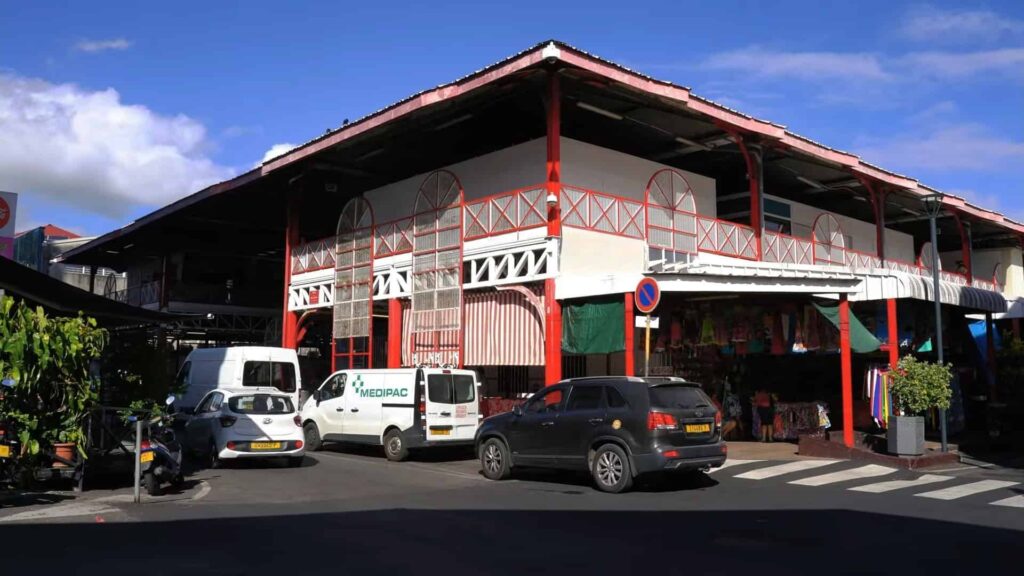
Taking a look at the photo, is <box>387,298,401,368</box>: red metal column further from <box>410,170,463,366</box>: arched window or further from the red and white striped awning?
the red and white striped awning

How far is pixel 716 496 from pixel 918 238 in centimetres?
3208

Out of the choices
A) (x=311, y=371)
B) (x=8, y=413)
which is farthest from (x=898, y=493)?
(x=311, y=371)

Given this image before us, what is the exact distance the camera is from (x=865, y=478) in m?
14.0

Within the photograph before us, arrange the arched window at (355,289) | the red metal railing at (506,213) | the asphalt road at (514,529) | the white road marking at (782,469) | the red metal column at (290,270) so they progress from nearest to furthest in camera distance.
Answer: the asphalt road at (514,529) → the white road marking at (782,469) → the red metal railing at (506,213) → the arched window at (355,289) → the red metal column at (290,270)

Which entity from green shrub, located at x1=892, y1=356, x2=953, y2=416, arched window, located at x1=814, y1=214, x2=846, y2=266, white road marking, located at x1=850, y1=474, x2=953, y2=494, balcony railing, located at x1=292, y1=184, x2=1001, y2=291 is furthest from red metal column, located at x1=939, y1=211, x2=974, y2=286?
white road marking, located at x1=850, y1=474, x2=953, y2=494

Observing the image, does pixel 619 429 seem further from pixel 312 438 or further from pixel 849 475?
pixel 312 438

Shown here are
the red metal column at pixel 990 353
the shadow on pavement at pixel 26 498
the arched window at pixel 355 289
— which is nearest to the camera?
the shadow on pavement at pixel 26 498

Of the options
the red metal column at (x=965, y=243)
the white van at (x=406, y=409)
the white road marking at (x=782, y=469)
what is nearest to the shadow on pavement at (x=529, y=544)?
the white road marking at (x=782, y=469)

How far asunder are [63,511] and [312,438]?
29.1 ft

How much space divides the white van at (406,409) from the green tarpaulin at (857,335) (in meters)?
7.73

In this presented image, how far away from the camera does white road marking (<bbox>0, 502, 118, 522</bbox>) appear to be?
9703 millimetres

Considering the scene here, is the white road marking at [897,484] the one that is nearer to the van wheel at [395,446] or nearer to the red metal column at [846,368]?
the red metal column at [846,368]

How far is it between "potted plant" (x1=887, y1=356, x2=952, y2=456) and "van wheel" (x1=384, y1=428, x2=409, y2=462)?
944cm

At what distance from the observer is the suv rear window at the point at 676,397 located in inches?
472
